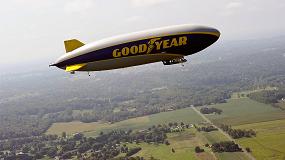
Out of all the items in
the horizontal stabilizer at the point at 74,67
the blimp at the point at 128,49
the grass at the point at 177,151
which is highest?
the blimp at the point at 128,49

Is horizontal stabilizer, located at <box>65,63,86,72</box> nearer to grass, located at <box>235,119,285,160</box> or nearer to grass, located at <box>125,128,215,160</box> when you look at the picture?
grass, located at <box>125,128,215,160</box>

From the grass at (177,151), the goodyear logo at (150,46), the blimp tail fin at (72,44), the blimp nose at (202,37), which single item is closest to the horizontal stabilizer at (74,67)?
the blimp tail fin at (72,44)

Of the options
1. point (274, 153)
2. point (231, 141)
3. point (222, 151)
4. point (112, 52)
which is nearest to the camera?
point (112, 52)

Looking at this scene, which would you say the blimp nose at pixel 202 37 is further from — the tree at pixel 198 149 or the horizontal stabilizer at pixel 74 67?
the tree at pixel 198 149

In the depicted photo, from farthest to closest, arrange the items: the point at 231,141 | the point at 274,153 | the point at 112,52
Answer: the point at 231,141 < the point at 274,153 < the point at 112,52

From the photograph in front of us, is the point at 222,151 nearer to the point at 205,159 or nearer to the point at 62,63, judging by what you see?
the point at 205,159

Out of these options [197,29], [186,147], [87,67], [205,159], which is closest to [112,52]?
[87,67]

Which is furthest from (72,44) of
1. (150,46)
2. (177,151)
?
(177,151)

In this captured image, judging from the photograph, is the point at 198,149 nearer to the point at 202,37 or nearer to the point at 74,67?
the point at 202,37
